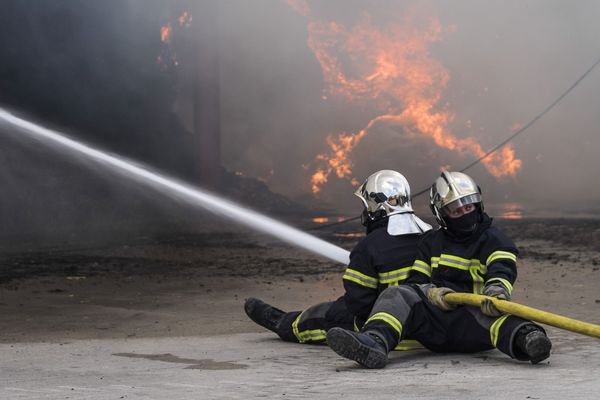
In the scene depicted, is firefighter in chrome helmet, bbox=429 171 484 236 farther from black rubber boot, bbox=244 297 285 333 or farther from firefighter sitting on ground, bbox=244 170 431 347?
black rubber boot, bbox=244 297 285 333

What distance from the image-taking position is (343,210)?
2045 cm

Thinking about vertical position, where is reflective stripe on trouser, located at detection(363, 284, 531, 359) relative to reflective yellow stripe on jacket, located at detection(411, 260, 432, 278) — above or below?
below

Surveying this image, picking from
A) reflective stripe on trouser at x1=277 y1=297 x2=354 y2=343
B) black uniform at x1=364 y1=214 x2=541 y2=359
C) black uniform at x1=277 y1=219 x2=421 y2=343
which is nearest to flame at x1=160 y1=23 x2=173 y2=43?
reflective stripe on trouser at x1=277 y1=297 x2=354 y2=343

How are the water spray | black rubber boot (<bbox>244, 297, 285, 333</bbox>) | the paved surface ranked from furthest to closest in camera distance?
the water spray, black rubber boot (<bbox>244, 297, 285, 333</bbox>), the paved surface

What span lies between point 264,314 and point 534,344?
210 cm

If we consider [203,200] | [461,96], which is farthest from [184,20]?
[203,200]

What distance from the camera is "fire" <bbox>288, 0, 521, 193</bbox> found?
1045 inches

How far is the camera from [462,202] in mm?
4730

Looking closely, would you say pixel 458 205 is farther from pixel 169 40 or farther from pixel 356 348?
pixel 169 40

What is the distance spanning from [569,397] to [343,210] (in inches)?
668

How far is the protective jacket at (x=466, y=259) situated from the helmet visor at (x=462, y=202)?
118mm

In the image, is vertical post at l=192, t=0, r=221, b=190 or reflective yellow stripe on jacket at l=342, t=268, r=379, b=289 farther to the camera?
vertical post at l=192, t=0, r=221, b=190

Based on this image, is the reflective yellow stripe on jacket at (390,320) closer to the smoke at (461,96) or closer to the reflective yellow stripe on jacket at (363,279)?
the reflective yellow stripe on jacket at (363,279)

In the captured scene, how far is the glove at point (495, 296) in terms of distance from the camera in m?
4.45
